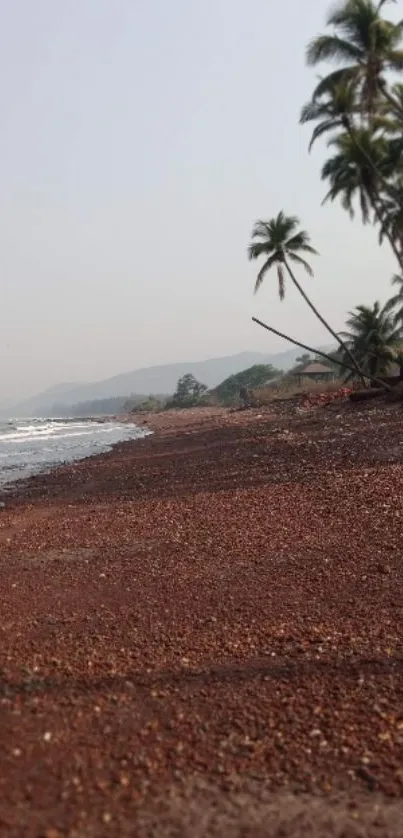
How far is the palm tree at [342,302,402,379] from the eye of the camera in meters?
36.9

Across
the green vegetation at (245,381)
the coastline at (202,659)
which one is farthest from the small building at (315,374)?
the coastline at (202,659)

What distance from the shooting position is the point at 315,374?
64.9 metres

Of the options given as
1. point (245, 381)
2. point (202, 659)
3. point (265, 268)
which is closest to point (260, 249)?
point (265, 268)

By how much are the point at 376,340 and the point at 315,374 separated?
27723mm

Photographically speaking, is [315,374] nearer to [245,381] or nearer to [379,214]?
[245,381]

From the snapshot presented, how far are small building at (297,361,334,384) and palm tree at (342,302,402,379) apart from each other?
2382 centimetres

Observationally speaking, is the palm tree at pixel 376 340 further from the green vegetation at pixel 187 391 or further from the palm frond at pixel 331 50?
the green vegetation at pixel 187 391

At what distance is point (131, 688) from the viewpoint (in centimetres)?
392

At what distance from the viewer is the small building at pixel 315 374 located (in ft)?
206

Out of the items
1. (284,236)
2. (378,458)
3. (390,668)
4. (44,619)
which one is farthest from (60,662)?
(284,236)

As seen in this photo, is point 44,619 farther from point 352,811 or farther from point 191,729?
point 352,811

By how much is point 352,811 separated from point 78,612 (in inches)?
124

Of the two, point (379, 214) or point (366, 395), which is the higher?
point (379, 214)

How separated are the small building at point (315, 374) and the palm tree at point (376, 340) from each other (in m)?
23.8
